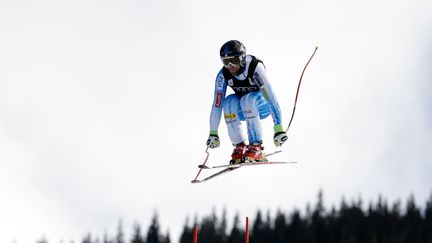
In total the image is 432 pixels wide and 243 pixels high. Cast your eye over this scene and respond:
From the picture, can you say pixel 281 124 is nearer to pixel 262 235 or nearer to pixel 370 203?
pixel 262 235

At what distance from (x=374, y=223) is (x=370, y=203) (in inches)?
185

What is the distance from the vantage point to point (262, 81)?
2083 cm

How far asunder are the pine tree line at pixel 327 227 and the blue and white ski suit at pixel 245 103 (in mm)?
145641

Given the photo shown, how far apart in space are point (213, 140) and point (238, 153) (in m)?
0.74

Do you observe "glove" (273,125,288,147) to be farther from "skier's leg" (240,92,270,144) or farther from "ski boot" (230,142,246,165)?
"ski boot" (230,142,246,165)

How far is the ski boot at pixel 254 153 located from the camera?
70.9 feet

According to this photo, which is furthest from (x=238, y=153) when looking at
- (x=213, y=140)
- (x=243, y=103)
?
(x=243, y=103)

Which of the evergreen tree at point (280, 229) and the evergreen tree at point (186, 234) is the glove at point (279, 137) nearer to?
the evergreen tree at point (280, 229)

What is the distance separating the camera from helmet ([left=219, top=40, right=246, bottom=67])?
2047 cm

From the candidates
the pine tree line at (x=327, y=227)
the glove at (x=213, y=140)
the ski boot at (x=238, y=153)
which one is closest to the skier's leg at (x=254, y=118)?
the ski boot at (x=238, y=153)

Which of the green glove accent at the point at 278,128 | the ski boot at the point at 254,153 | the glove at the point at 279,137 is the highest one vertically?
the green glove accent at the point at 278,128

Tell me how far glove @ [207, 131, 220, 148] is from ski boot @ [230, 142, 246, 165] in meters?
0.53

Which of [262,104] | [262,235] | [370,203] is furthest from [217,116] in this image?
[370,203]

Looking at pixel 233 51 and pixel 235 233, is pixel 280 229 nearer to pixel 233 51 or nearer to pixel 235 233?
pixel 235 233
